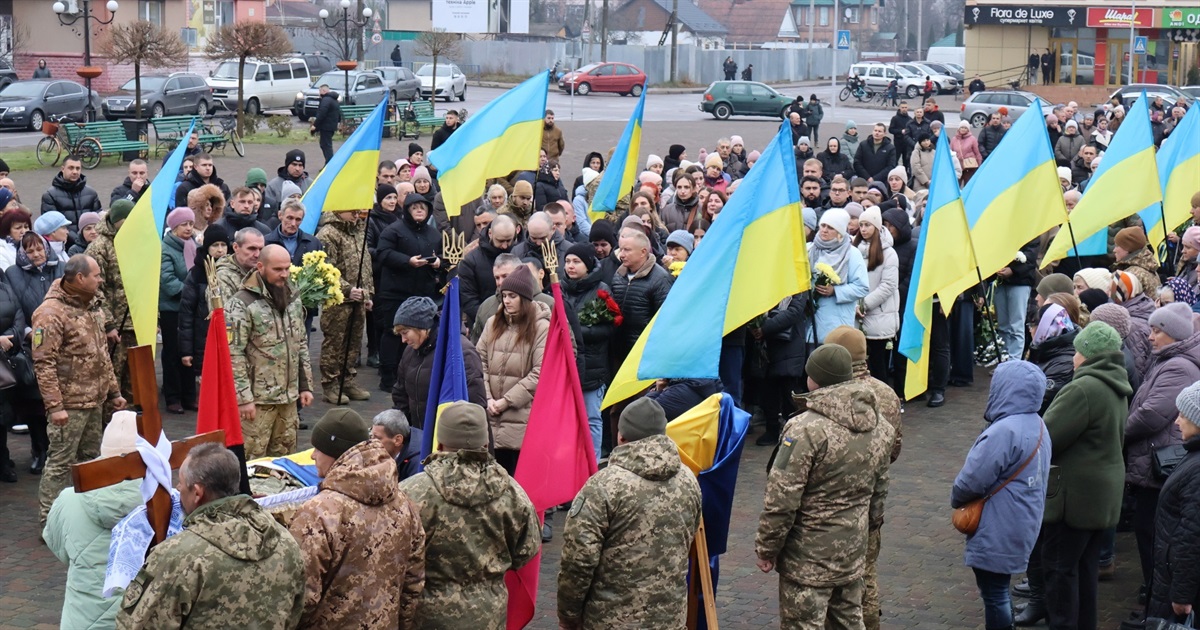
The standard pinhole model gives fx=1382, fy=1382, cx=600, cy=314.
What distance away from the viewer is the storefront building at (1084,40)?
55156 millimetres

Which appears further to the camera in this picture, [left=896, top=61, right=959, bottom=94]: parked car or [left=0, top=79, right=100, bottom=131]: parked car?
[left=896, top=61, right=959, bottom=94]: parked car

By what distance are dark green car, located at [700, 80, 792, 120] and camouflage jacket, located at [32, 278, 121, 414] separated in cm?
3753

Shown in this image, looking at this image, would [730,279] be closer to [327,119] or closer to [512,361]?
[512,361]

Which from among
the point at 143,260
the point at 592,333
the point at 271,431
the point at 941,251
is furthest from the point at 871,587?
the point at 143,260

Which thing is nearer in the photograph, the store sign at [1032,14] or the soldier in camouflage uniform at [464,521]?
the soldier in camouflage uniform at [464,521]

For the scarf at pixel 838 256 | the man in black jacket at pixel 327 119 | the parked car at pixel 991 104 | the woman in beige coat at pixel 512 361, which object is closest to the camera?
the woman in beige coat at pixel 512 361

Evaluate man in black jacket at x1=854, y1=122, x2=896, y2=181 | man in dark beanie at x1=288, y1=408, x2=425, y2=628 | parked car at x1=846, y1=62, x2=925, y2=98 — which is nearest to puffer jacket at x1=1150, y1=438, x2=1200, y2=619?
man in dark beanie at x1=288, y1=408, x2=425, y2=628

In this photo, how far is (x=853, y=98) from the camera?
57.7 meters

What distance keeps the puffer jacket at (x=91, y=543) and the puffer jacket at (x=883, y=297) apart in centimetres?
687

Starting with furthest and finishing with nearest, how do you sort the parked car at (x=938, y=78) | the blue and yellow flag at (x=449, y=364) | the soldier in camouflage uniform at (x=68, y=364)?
the parked car at (x=938, y=78) → the soldier in camouflage uniform at (x=68, y=364) → the blue and yellow flag at (x=449, y=364)

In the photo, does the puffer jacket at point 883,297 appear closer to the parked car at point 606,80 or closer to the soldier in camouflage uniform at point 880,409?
the soldier in camouflage uniform at point 880,409

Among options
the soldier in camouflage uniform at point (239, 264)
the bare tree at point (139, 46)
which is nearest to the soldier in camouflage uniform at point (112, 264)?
the soldier in camouflage uniform at point (239, 264)

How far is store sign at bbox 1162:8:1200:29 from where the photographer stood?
55.1 metres

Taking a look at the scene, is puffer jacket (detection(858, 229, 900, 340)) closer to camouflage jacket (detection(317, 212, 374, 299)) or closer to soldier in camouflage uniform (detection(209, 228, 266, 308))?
camouflage jacket (detection(317, 212, 374, 299))
